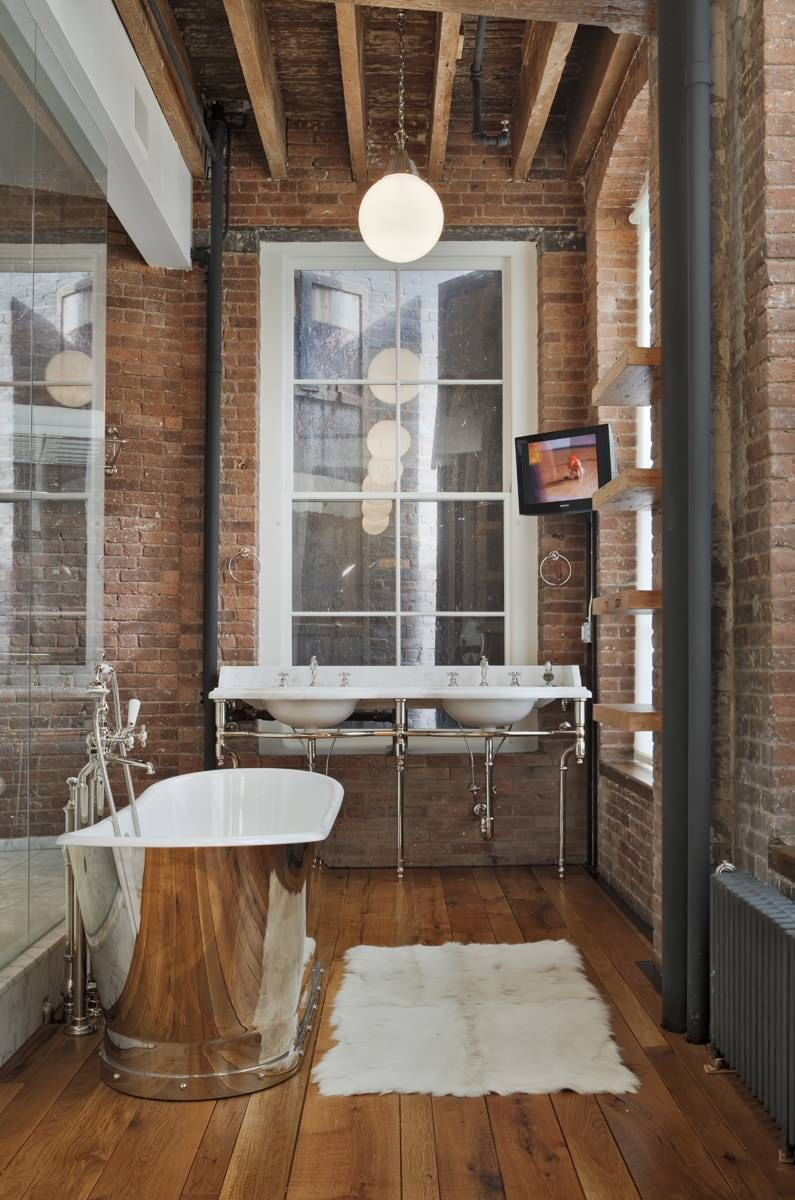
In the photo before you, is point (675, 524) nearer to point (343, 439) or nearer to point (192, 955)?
point (192, 955)

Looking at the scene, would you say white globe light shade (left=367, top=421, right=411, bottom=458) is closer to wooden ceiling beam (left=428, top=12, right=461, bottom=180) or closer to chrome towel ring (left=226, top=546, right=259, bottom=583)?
chrome towel ring (left=226, top=546, right=259, bottom=583)

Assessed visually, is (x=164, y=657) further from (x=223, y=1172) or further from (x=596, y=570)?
(x=223, y=1172)

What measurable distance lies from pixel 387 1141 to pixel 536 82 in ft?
13.6

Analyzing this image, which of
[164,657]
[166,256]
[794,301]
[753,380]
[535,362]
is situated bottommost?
[164,657]

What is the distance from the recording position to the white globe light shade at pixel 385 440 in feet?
18.0

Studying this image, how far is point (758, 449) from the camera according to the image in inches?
115

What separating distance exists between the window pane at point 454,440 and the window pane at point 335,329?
0.33m

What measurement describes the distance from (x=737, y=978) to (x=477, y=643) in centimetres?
295

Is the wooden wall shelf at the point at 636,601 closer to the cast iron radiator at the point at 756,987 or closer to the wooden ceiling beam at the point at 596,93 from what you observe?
the cast iron radiator at the point at 756,987

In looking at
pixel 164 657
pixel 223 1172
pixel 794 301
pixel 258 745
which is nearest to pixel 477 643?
pixel 258 745

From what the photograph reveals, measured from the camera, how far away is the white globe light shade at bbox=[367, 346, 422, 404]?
5496 mm

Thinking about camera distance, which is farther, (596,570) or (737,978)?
(596,570)

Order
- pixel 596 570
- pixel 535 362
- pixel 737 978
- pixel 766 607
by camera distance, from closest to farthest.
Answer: pixel 737 978, pixel 766 607, pixel 596 570, pixel 535 362

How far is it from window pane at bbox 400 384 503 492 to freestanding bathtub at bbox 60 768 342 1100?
3.00 metres
